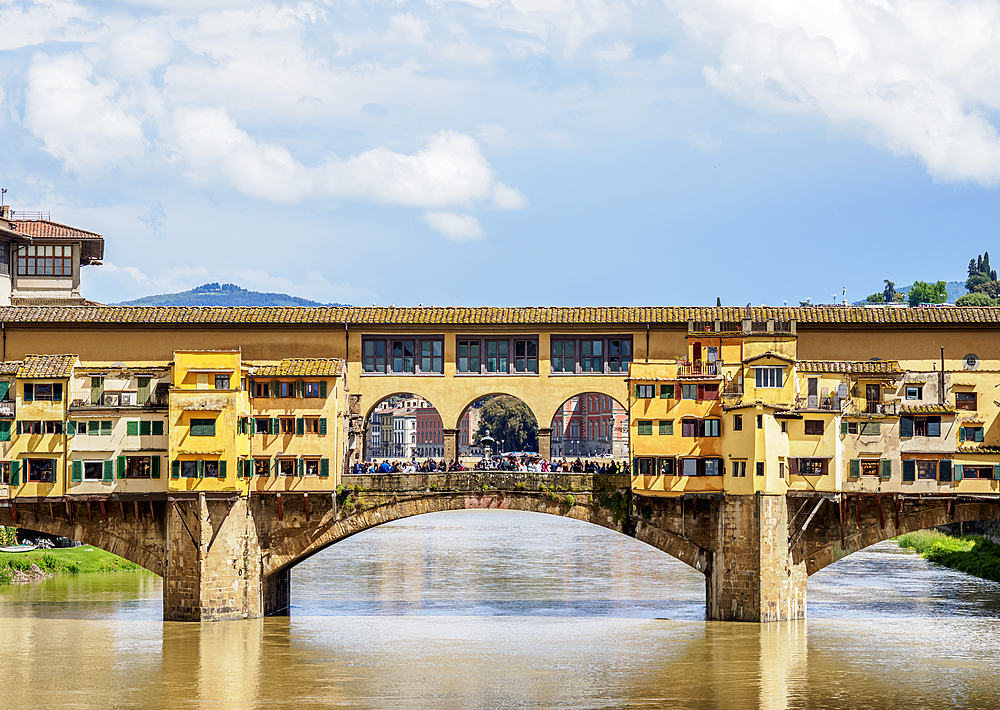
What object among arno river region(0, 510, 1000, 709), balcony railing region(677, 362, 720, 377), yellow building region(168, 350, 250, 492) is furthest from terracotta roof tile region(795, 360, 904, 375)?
yellow building region(168, 350, 250, 492)

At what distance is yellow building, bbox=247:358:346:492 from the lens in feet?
169

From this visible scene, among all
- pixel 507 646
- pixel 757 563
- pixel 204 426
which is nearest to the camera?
pixel 507 646

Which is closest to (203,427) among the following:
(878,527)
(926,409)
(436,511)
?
(436,511)

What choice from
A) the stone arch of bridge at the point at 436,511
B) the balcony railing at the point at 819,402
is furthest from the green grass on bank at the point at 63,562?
the balcony railing at the point at 819,402

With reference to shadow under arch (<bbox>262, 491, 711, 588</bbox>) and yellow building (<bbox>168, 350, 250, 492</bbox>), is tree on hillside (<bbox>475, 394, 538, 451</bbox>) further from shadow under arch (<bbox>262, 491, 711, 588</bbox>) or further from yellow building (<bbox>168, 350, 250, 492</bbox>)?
yellow building (<bbox>168, 350, 250, 492</bbox>)

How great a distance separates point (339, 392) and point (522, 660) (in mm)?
13399

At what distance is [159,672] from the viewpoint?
4300 centimetres

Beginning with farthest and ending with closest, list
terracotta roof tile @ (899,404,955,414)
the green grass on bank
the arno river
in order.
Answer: the green grass on bank < terracotta roof tile @ (899,404,955,414) < the arno river

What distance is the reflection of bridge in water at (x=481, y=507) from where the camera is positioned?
49938mm

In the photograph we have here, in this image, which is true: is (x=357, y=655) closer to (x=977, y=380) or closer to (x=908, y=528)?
(x=908, y=528)

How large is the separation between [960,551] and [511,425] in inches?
3305

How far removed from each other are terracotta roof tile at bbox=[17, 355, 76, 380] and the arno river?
31.4ft

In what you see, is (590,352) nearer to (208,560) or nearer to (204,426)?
(204,426)

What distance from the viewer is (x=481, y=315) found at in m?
56.7
